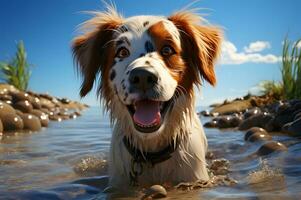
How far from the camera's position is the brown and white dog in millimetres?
4117

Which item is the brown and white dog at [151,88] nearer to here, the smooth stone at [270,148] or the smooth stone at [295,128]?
the smooth stone at [270,148]

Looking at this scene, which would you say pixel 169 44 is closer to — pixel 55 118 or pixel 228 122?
pixel 228 122

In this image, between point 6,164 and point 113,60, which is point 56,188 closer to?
point 113,60

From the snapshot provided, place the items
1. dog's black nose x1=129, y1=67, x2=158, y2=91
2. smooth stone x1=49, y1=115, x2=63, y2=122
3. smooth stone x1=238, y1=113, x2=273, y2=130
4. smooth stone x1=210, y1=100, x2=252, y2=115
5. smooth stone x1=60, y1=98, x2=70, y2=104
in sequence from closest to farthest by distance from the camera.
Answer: dog's black nose x1=129, y1=67, x2=158, y2=91 < smooth stone x1=238, y1=113, x2=273, y2=130 < smooth stone x1=49, y1=115, x2=63, y2=122 < smooth stone x1=210, y1=100, x2=252, y2=115 < smooth stone x1=60, y1=98, x2=70, y2=104

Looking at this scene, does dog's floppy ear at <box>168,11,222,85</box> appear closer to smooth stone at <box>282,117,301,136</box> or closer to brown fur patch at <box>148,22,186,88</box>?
brown fur patch at <box>148,22,186,88</box>

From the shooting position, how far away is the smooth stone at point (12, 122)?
11039mm

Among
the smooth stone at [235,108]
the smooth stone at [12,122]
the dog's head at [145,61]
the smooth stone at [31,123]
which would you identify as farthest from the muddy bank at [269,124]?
the smooth stone at [235,108]

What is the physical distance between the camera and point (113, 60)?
15.3 ft

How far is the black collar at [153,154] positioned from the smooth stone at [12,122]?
704 centimetres

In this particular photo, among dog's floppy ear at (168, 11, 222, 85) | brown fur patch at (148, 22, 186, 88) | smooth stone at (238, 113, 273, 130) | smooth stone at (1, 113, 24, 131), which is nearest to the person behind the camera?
brown fur patch at (148, 22, 186, 88)

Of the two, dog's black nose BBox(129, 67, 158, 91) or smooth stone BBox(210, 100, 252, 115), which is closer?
dog's black nose BBox(129, 67, 158, 91)

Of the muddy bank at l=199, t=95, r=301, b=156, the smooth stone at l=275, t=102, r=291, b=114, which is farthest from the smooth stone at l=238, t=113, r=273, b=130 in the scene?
the smooth stone at l=275, t=102, r=291, b=114

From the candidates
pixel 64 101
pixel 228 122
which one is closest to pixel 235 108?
pixel 228 122

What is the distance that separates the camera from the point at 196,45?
4.90 metres
